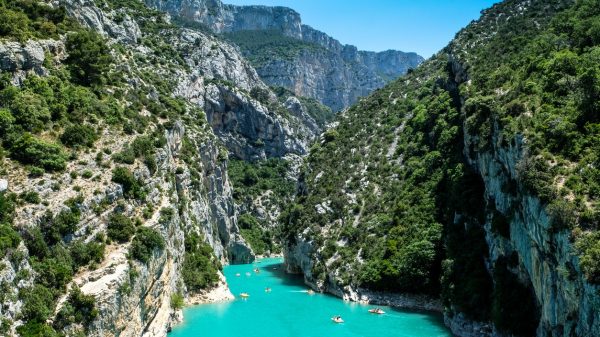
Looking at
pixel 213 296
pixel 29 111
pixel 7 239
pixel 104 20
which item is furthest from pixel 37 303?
pixel 104 20

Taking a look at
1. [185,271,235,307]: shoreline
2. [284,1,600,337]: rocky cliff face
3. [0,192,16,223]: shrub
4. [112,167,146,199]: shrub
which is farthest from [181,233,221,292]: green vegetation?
[0,192,16,223]: shrub

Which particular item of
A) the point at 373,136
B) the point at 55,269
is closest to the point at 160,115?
the point at 55,269

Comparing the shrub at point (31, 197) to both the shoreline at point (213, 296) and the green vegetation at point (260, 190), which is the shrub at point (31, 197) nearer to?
the shoreline at point (213, 296)

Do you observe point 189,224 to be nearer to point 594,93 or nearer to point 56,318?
point 56,318

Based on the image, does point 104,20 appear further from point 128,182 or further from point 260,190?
point 260,190

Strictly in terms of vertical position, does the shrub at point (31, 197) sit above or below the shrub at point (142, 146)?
below

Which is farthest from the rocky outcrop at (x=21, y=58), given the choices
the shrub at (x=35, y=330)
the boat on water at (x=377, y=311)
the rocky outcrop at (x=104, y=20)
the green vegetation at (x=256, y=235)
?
the green vegetation at (x=256, y=235)
